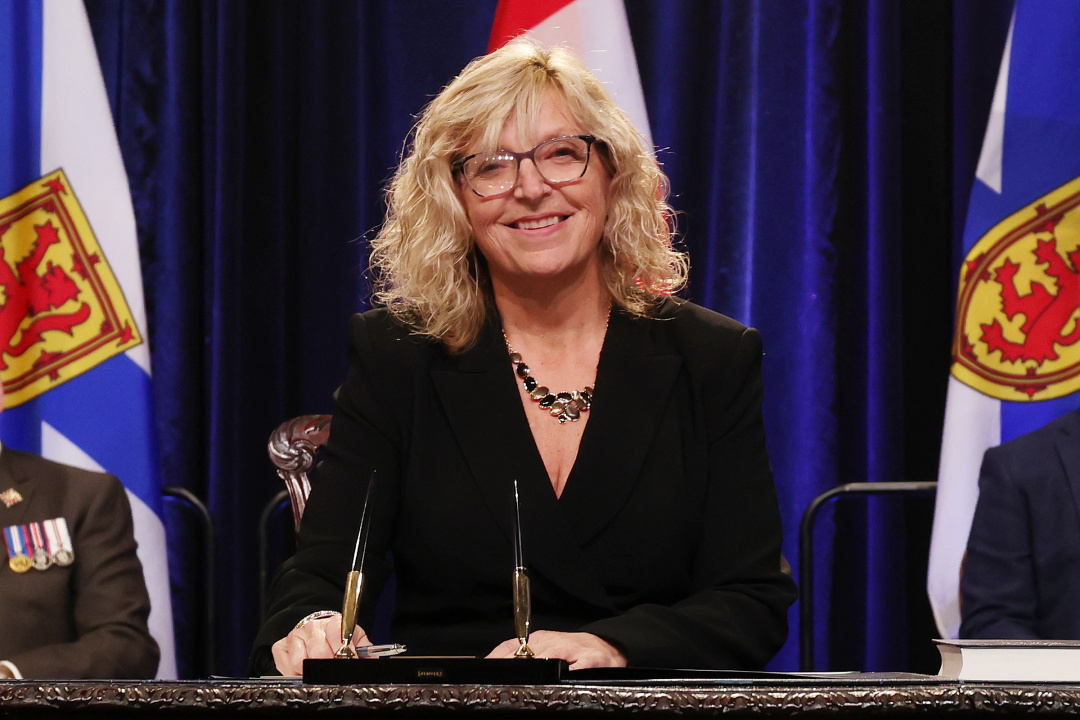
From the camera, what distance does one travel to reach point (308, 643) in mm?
1296

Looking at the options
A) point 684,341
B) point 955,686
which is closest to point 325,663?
point 955,686

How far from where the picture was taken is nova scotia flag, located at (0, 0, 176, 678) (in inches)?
94.7

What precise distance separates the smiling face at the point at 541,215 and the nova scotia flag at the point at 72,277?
1.08m

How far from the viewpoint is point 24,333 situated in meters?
2.39

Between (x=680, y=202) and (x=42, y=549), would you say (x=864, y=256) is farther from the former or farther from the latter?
(x=42, y=549)

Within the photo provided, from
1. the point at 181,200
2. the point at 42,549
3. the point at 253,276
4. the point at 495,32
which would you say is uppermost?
the point at 495,32

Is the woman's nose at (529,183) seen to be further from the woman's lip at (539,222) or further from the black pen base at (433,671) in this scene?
the black pen base at (433,671)

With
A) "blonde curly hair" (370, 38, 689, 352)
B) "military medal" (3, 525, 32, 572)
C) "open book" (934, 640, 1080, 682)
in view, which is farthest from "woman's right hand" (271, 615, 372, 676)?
"military medal" (3, 525, 32, 572)

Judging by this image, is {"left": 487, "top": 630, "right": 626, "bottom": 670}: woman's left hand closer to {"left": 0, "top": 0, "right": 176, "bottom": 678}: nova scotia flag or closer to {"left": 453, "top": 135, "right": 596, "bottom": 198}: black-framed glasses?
{"left": 453, "top": 135, "right": 596, "bottom": 198}: black-framed glasses

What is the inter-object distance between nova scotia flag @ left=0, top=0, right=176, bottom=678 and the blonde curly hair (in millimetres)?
851

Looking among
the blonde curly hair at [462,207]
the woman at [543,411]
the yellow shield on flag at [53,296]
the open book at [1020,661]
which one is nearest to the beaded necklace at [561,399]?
the woman at [543,411]

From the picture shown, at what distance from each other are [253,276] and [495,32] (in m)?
0.85

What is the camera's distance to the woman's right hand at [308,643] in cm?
128

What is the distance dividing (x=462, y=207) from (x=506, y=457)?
1.41 ft
